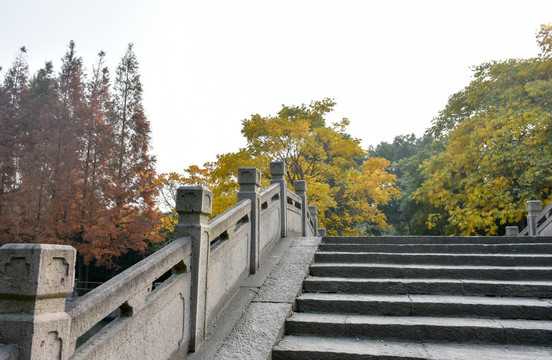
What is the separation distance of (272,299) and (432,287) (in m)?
1.97

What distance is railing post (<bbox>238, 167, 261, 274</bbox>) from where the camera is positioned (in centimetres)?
509

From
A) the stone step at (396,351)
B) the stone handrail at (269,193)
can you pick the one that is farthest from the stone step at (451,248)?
the stone step at (396,351)

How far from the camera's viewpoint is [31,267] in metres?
1.68

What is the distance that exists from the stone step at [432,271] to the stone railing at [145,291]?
1120 mm

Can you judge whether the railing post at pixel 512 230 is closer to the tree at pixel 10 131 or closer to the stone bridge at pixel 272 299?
the stone bridge at pixel 272 299

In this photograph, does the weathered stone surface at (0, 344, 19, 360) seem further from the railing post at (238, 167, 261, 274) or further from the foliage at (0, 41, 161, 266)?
the foliage at (0, 41, 161, 266)

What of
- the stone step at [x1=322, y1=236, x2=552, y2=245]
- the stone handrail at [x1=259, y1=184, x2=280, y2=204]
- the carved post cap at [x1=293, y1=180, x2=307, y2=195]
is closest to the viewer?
the stone handrail at [x1=259, y1=184, x2=280, y2=204]

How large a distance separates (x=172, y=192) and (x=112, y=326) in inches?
786

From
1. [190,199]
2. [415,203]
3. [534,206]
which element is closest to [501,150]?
[534,206]

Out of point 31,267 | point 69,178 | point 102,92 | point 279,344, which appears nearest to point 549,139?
point 279,344

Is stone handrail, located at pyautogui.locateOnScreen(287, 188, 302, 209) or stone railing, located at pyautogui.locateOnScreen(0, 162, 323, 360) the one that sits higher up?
stone handrail, located at pyautogui.locateOnScreen(287, 188, 302, 209)

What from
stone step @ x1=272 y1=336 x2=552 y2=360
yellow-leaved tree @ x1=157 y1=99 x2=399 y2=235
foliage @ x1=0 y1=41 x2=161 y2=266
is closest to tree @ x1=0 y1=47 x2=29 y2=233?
foliage @ x1=0 y1=41 x2=161 y2=266

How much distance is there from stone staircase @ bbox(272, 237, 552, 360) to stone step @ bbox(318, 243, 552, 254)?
1cm

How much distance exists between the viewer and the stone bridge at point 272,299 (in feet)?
5.91
